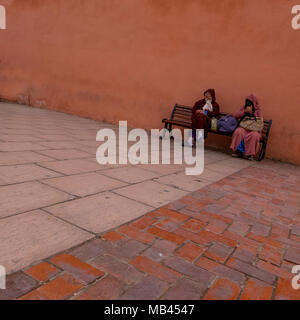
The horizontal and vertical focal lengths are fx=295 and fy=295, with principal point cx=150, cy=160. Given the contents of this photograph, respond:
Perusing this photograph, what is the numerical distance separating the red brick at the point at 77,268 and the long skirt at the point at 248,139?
4.67 metres

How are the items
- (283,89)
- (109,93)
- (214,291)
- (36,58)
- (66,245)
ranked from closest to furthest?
(214,291), (66,245), (283,89), (109,93), (36,58)

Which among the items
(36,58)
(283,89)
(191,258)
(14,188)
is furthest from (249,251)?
(36,58)

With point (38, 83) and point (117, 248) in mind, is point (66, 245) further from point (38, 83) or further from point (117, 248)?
point (38, 83)

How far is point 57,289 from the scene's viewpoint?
1.26m

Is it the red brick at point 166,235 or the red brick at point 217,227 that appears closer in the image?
the red brick at point 166,235

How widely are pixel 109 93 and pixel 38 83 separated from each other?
273cm

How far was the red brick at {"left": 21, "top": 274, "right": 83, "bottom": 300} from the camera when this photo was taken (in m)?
1.21

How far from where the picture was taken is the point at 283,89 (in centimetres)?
580

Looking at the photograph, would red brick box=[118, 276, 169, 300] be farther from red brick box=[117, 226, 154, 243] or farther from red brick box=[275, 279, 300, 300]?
red brick box=[275, 279, 300, 300]

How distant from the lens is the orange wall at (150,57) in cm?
586

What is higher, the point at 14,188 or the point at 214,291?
the point at 14,188

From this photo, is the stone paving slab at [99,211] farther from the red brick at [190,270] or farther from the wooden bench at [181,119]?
the wooden bench at [181,119]

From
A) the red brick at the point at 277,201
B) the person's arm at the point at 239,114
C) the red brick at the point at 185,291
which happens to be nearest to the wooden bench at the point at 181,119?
the person's arm at the point at 239,114

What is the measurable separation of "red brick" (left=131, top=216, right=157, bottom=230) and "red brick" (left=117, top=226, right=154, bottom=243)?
0.05 metres
